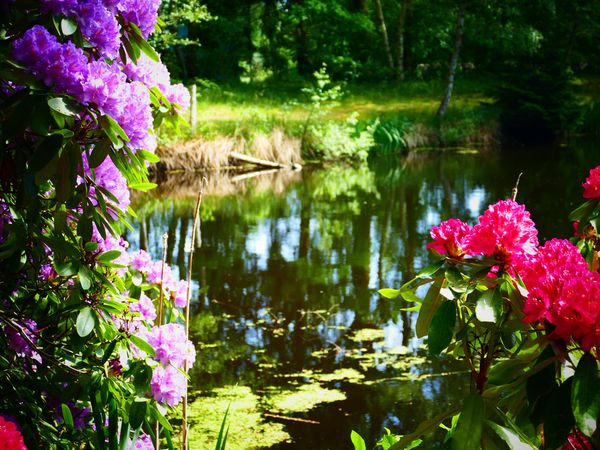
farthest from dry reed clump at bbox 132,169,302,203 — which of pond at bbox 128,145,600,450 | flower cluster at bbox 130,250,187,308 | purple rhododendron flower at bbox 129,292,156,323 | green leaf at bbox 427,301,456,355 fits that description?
green leaf at bbox 427,301,456,355

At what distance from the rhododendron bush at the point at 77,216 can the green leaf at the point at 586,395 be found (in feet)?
3.44

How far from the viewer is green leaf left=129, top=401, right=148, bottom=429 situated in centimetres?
219

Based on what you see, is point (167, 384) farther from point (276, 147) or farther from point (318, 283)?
point (276, 147)

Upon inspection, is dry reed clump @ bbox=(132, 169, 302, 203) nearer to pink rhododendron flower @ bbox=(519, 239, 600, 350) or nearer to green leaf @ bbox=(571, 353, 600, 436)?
pink rhododendron flower @ bbox=(519, 239, 600, 350)

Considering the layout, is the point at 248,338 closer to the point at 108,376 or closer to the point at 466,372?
the point at 466,372

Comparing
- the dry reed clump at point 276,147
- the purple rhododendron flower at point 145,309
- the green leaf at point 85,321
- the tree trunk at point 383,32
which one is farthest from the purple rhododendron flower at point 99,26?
the tree trunk at point 383,32

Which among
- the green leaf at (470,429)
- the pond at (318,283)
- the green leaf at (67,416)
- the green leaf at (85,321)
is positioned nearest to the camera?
the green leaf at (470,429)

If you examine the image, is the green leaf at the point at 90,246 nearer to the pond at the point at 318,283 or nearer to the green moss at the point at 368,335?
the pond at the point at 318,283

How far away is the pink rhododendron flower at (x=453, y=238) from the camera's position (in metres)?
1.86

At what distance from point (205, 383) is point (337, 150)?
10679 mm

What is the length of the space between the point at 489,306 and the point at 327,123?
13900 millimetres

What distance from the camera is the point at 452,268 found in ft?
6.05

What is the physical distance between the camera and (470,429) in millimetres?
1614

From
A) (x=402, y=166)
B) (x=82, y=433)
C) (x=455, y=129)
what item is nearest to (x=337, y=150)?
(x=402, y=166)
